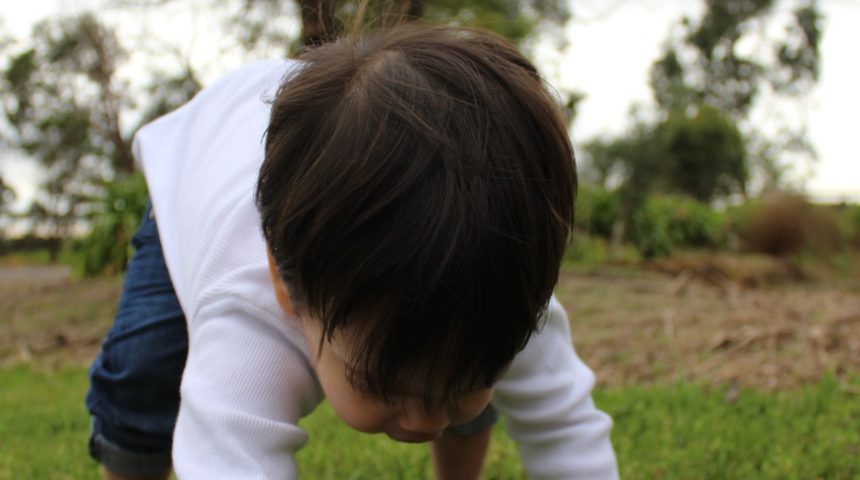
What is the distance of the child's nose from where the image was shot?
118 cm

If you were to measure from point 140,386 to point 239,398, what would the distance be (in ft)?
1.71

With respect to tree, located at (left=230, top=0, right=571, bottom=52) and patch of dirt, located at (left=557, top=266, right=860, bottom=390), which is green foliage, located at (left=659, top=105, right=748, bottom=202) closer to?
tree, located at (left=230, top=0, right=571, bottom=52)

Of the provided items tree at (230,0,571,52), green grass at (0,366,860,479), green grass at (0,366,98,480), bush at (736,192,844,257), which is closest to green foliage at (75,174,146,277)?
tree at (230,0,571,52)

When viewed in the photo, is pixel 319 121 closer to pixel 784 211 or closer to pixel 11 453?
pixel 11 453

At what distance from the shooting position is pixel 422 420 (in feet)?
3.89

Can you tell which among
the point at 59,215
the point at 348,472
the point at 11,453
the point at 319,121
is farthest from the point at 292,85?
the point at 59,215

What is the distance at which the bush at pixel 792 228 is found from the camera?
1109 centimetres

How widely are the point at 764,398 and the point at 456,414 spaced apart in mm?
2224

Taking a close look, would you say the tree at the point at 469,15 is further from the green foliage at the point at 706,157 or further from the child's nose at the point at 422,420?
the green foliage at the point at 706,157

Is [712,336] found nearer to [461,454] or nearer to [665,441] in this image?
[665,441]

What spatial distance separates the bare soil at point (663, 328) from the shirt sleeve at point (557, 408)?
1965mm

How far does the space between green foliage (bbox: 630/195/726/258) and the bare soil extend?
159 inches

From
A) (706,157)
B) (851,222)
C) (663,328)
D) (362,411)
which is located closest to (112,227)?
(663,328)

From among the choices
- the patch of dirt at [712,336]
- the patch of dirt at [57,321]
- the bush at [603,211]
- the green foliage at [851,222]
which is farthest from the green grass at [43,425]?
the green foliage at [851,222]
